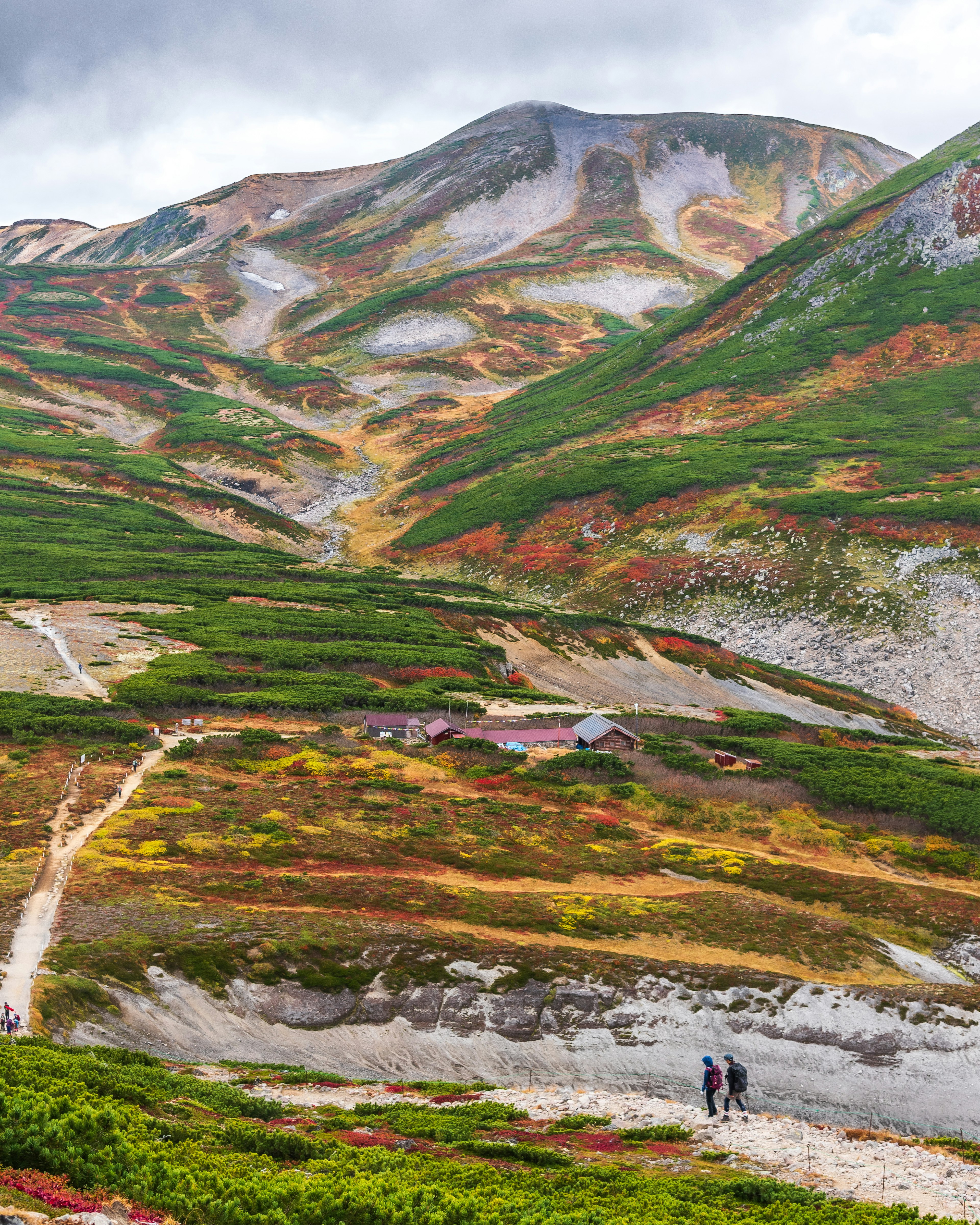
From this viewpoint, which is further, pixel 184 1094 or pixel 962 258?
pixel 962 258

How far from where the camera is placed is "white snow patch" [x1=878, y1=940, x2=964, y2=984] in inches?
1587

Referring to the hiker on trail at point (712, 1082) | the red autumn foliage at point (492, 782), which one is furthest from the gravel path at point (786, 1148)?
the red autumn foliage at point (492, 782)

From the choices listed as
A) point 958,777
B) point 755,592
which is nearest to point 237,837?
point 958,777

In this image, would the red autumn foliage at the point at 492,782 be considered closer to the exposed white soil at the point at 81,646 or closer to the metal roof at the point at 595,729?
the metal roof at the point at 595,729

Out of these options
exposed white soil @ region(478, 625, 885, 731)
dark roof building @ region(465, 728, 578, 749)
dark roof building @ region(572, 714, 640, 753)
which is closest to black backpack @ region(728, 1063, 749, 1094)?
dark roof building @ region(572, 714, 640, 753)

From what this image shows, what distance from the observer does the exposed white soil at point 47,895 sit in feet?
96.2

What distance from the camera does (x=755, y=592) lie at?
A: 4478 inches

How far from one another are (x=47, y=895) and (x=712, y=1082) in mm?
27371

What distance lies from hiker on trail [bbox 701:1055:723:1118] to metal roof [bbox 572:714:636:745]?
43092 millimetres

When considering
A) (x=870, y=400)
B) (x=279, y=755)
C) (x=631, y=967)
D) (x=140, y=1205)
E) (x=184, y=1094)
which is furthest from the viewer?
(x=870, y=400)

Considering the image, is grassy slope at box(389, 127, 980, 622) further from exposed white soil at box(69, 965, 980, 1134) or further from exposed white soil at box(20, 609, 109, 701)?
exposed white soil at box(69, 965, 980, 1134)

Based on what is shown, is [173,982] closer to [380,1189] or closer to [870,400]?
[380,1189]

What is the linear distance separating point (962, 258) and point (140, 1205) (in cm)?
21179

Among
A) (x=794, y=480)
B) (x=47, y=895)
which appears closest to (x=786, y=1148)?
(x=47, y=895)
